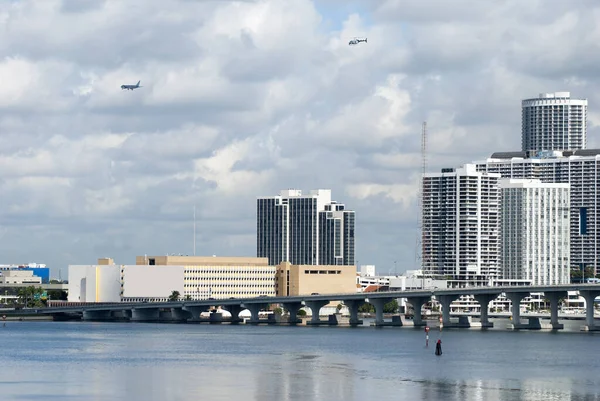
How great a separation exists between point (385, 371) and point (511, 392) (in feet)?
71.5

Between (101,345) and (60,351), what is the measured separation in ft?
53.0

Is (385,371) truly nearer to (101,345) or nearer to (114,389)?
(114,389)

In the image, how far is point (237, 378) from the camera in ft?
357

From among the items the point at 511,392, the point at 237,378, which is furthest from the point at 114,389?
the point at 511,392

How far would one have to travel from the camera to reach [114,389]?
97.8 m

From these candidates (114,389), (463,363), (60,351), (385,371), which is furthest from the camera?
(60,351)

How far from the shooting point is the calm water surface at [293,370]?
96250mm

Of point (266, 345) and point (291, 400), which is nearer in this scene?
point (291, 400)

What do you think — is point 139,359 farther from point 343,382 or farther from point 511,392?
point 511,392

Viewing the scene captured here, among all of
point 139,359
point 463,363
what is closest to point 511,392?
point 463,363

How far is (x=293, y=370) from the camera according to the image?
388ft

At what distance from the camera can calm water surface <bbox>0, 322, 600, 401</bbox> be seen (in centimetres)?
9625

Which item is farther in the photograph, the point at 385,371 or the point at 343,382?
the point at 385,371

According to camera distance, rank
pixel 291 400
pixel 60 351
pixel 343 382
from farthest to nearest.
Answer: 1. pixel 60 351
2. pixel 343 382
3. pixel 291 400
